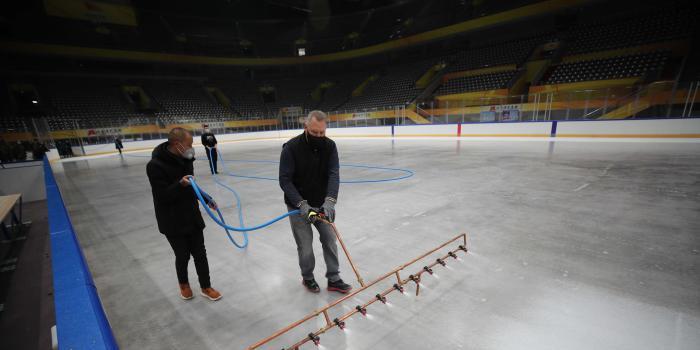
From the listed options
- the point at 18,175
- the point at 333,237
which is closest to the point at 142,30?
the point at 18,175

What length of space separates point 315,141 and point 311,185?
0.38 metres

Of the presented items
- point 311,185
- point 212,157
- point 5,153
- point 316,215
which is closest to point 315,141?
point 311,185

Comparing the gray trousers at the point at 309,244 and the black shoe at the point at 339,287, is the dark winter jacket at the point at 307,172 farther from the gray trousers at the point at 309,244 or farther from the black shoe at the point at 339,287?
the black shoe at the point at 339,287

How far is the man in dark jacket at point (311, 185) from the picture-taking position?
7.84 feet

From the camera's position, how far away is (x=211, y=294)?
265 cm

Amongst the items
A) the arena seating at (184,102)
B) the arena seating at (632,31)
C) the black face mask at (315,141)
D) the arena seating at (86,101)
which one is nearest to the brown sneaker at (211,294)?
the black face mask at (315,141)

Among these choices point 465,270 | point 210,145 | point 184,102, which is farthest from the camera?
point 184,102

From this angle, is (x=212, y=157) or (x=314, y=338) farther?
(x=212, y=157)

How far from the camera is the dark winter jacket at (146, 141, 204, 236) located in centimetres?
222

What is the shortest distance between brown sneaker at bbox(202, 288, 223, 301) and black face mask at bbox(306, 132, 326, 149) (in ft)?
5.28

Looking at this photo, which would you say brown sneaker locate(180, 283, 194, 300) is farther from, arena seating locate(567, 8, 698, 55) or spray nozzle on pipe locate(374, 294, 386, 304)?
arena seating locate(567, 8, 698, 55)

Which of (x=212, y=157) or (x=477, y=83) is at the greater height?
(x=477, y=83)

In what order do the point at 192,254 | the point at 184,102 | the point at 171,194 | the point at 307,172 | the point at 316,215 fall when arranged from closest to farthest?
the point at 171,194
the point at 316,215
the point at 307,172
the point at 192,254
the point at 184,102

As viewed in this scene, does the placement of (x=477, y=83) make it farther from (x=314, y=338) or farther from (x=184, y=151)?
(x=314, y=338)
